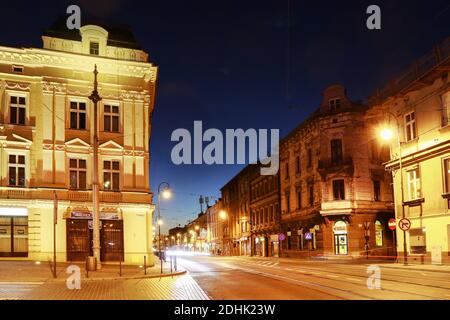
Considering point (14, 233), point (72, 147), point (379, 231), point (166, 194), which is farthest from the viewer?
point (379, 231)

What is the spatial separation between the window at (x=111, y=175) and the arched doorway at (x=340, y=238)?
2214 cm

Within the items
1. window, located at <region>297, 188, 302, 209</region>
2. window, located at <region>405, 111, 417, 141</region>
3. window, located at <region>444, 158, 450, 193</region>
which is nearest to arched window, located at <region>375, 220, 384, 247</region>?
window, located at <region>297, 188, 302, 209</region>

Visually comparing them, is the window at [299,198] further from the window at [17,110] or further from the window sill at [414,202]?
the window at [17,110]

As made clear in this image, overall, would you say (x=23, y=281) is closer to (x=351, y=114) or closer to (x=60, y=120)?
(x=60, y=120)

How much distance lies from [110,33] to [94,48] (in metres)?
1.76

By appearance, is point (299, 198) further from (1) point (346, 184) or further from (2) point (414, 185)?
(2) point (414, 185)

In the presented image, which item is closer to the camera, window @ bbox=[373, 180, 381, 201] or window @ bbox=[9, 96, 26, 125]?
window @ bbox=[9, 96, 26, 125]

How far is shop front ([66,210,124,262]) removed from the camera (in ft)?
103

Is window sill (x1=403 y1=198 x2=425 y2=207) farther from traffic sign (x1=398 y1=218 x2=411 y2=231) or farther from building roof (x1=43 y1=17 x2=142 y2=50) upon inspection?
building roof (x1=43 y1=17 x2=142 y2=50)

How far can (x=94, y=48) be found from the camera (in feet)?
111

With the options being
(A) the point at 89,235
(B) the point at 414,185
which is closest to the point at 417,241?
(B) the point at 414,185

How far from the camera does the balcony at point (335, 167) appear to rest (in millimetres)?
46969

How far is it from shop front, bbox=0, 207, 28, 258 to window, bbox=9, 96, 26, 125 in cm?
523
